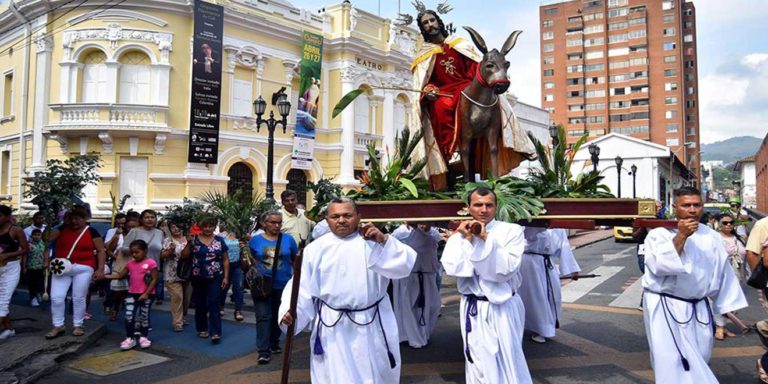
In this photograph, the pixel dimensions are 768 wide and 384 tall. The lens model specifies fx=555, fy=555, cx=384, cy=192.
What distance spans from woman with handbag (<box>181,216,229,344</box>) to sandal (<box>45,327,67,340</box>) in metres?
1.66

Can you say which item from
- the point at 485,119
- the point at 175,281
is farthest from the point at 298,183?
the point at 485,119

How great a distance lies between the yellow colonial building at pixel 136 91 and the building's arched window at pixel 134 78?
4 centimetres

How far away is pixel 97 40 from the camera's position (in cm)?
1931

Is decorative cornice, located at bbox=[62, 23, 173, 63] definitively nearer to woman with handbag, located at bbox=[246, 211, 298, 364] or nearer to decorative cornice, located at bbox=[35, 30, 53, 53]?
decorative cornice, located at bbox=[35, 30, 53, 53]

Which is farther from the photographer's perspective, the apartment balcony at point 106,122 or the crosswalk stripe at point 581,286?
the apartment balcony at point 106,122

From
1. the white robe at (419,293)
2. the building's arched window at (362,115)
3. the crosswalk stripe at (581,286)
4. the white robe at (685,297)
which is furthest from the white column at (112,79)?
the white robe at (685,297)

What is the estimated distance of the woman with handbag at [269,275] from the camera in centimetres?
643

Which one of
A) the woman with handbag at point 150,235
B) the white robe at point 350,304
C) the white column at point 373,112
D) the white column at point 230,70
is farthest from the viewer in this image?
A: the white column at point 373,112

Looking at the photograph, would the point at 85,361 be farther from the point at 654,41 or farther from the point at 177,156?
the point at 654,41

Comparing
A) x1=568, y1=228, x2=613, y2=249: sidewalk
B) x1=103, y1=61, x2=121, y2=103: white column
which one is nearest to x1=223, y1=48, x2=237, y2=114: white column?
x1=103, y1=61, x2=121, y2=103: white column

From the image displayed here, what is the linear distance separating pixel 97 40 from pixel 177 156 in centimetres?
476

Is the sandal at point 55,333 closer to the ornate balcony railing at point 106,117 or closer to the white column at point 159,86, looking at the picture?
the ornate balcony railing at point 106,117

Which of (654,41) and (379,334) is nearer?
(379,334)

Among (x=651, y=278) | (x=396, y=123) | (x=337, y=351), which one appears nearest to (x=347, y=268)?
(x=337, y=351)
